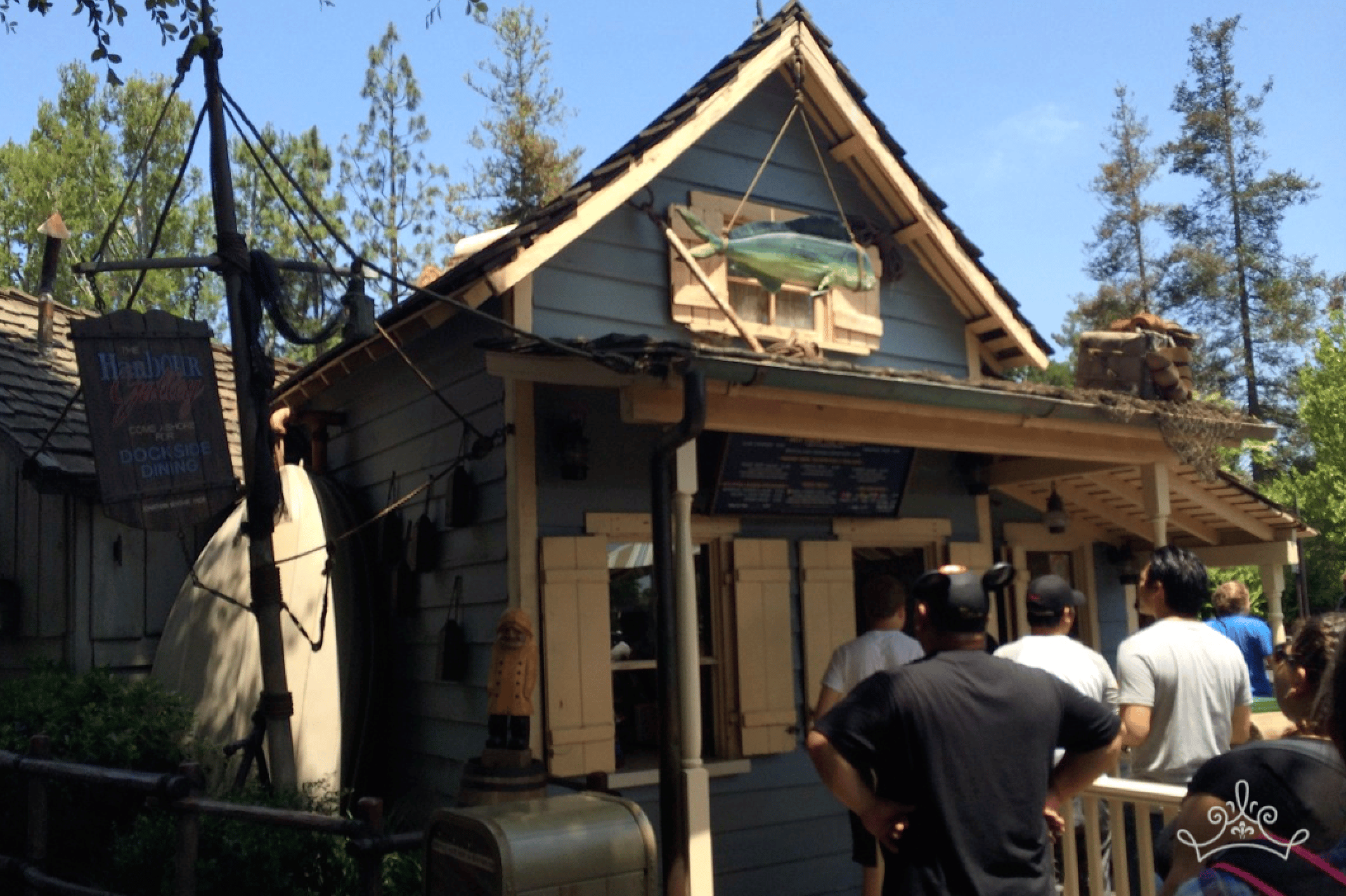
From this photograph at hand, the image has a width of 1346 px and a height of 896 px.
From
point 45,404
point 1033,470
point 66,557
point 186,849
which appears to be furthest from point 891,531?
point 45,404

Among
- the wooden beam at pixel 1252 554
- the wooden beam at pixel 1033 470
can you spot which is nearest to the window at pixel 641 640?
the wooden beam at pixel 1033 470

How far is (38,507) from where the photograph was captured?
8.72m

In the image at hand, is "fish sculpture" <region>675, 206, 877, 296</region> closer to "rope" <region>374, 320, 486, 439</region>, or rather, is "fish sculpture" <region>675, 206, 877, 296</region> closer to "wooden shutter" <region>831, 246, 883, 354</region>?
"wooden shutter" <region>831, 246, 883, 354</region>

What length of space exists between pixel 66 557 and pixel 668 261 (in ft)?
16.0

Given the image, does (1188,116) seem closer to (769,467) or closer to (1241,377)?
(1241,377)

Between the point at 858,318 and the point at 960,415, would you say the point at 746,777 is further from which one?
the point at 858,318

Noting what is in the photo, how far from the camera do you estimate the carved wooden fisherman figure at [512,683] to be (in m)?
4.88

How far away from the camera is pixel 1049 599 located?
15.7ft

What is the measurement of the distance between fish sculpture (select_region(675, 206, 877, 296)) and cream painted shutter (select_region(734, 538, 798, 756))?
1.76 metres

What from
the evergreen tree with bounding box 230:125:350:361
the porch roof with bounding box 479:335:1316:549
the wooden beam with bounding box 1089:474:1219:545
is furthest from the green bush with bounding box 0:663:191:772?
the evergreen tree with bounding box 230:125:350:361

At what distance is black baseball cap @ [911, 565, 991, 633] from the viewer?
3105mm

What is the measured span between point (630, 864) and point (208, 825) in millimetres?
2231

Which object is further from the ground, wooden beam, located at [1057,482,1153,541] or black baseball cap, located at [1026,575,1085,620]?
wooden beam, located at [1057,482,1153,541]

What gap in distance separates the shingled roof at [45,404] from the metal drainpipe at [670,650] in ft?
9.99
